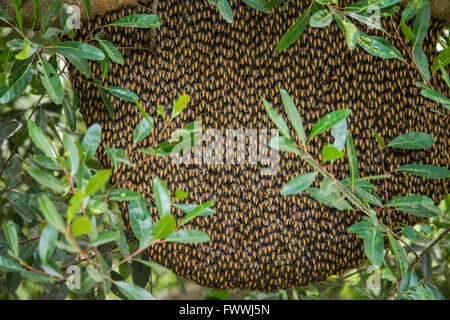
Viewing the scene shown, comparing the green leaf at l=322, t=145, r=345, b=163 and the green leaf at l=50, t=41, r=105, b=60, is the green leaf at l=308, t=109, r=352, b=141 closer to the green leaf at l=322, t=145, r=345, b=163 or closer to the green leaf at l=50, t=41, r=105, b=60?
the green leaf at l=322, t=145, r=345, b=163

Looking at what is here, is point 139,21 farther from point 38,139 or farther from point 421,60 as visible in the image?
point 421,60

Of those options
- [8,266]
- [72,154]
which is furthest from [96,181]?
[8,266]

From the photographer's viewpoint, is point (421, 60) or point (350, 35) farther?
point (421, 60)

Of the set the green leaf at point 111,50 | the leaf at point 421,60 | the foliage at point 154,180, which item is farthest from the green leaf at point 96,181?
the leaf at point 421,60

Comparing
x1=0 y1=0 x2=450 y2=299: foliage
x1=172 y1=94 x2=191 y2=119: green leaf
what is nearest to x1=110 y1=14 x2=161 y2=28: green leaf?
x1=0 y1=0 x2=450 y2=299: foliage
